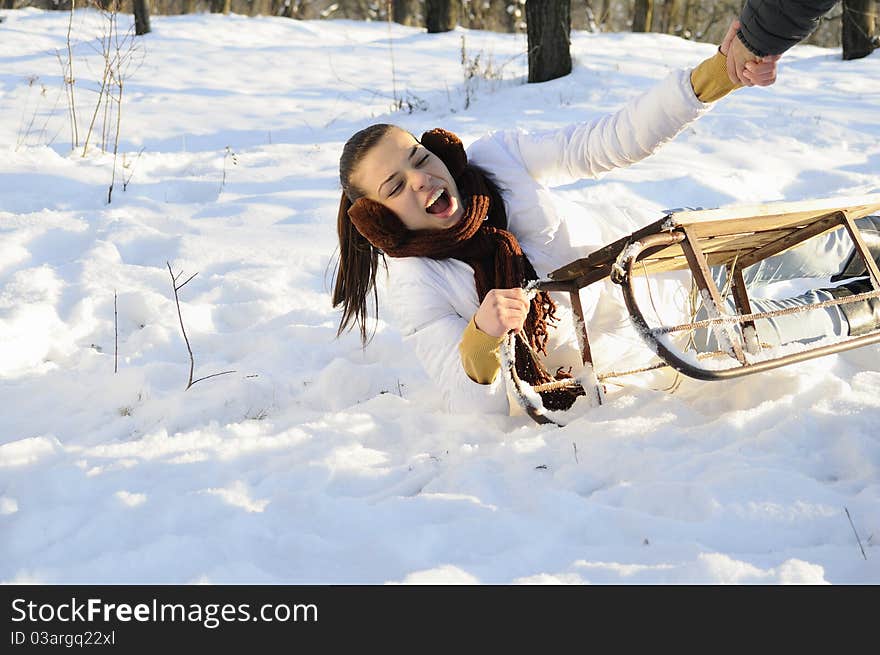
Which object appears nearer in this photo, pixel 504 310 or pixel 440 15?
pixel 504 310

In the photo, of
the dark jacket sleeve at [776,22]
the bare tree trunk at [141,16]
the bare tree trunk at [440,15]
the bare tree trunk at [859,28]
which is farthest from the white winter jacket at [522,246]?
the bare tree trunk at [440,15]

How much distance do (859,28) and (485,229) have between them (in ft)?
22.8

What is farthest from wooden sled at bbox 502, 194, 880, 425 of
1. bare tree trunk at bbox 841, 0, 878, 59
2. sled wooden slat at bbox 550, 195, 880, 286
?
bare tree trunk at bbox 841, 0, 878, 59

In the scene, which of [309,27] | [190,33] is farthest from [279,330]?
[309,27]

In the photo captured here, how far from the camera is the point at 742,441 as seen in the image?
2.02 meters

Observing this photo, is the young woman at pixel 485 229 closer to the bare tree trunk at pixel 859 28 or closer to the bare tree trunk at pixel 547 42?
the bare tree trunk at pixel 547 42

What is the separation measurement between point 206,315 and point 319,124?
3128 mm

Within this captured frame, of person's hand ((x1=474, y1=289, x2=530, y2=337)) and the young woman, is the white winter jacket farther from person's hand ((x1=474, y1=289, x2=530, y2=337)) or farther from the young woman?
person's hand ((x1=474, y1=289, x2=530, y2=337))

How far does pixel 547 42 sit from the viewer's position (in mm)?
6684

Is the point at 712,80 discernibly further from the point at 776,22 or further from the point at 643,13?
the point at 643,13

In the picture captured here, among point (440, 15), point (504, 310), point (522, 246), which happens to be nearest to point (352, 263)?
point (522, 246)

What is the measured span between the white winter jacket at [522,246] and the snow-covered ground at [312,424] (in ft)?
0.66

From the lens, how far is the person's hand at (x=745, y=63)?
193 centimetres
